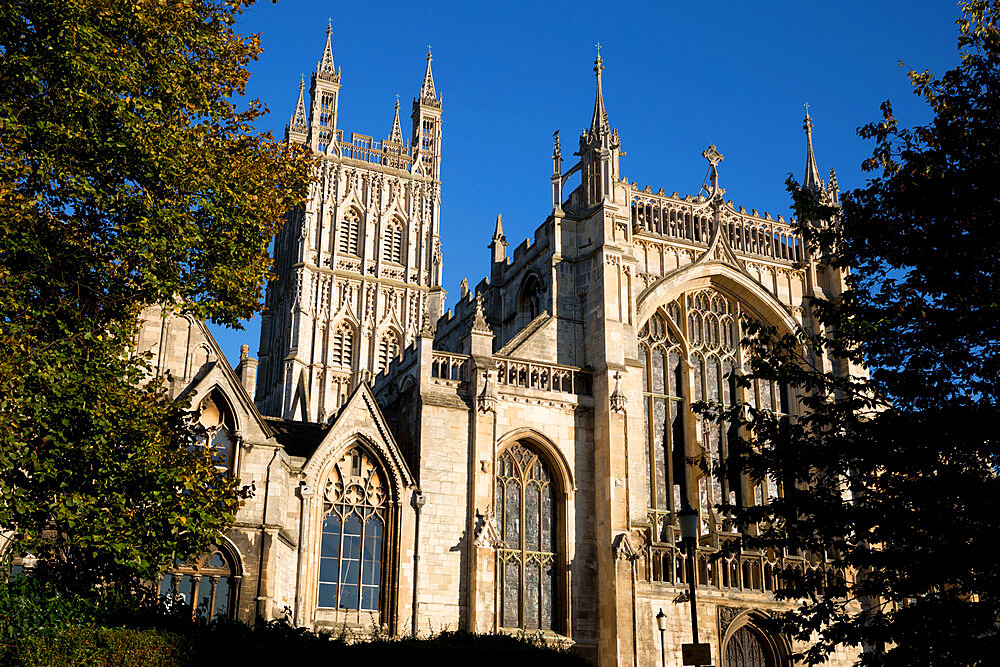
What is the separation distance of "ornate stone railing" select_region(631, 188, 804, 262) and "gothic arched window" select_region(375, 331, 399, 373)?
2808 cm

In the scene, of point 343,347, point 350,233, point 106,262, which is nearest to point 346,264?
point 350,233

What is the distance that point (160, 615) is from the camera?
1617cm

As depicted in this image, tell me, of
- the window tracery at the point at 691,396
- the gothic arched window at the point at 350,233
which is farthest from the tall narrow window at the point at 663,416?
the gothic arched window at the point at 350,233

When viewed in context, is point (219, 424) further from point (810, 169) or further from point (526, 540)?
point (810, 169)

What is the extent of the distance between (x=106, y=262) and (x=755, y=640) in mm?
19545

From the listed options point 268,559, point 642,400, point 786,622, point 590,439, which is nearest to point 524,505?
point 590,439

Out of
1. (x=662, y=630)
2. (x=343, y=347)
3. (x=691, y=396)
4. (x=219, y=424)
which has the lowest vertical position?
(x=662, y=630)

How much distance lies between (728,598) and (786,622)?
12417 mm

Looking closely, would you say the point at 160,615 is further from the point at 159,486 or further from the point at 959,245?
the point at 959,245

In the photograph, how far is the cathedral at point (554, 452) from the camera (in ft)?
78.5

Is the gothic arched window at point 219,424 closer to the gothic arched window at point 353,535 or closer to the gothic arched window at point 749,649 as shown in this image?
the gothic arched window at point 353,535

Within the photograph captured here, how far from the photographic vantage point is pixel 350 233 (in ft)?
197

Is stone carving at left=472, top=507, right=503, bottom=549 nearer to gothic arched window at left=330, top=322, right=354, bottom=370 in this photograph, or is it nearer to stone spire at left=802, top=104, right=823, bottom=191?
stone spire at left=802, top=104, right=823, bottom=191

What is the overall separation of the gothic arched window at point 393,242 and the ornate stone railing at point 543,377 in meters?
33.4
